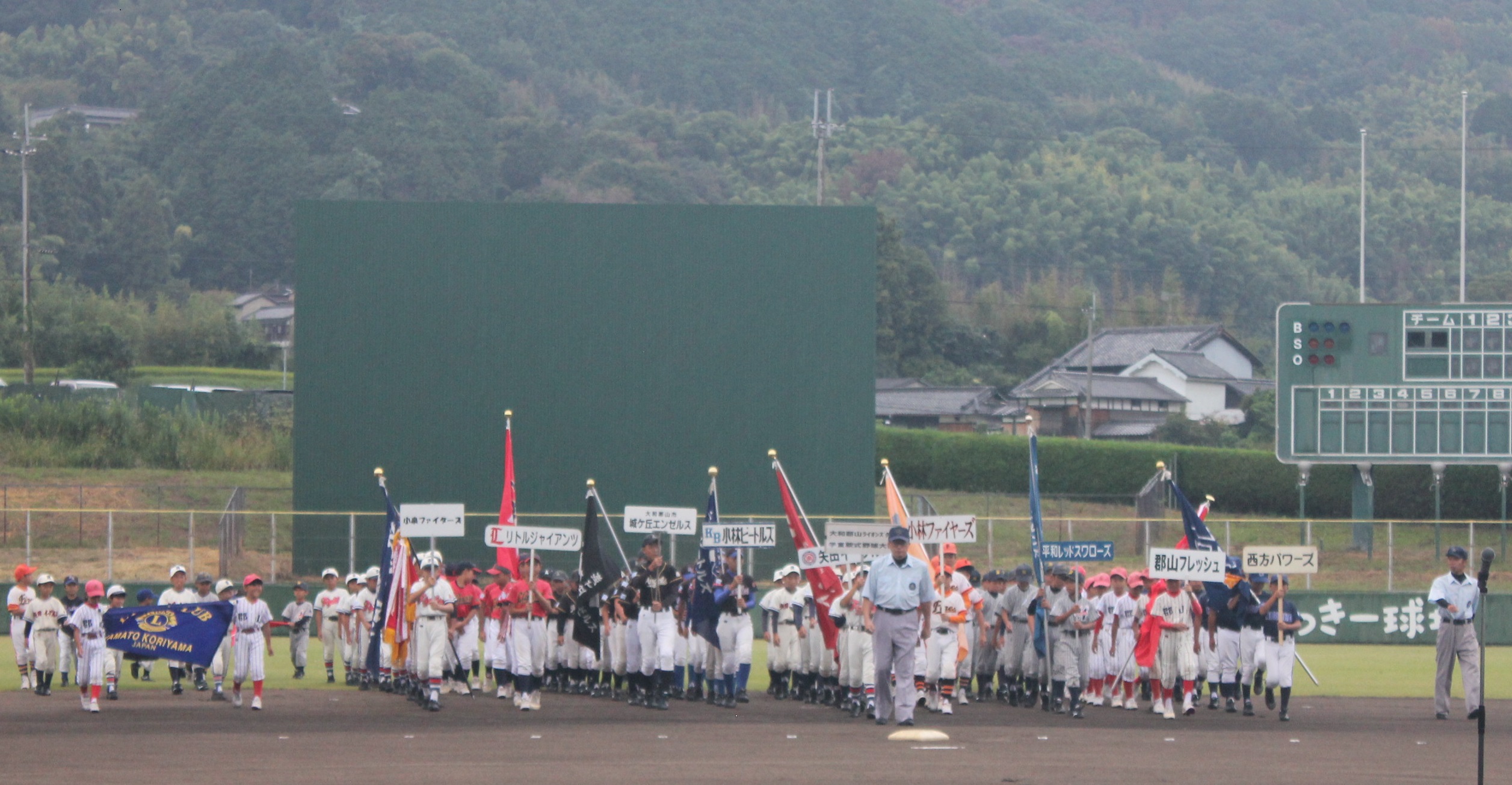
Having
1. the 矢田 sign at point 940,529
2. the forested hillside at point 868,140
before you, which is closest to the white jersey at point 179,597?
the 矢田 sign at point 940,529

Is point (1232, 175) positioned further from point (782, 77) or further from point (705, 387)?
point (705, 387)

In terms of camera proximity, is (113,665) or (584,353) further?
(584,353)

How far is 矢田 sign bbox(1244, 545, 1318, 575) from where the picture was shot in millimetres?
19750

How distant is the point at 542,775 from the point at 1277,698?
411 inches

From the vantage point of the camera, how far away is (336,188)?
94875mm

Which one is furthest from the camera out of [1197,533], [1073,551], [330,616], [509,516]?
[330,616]

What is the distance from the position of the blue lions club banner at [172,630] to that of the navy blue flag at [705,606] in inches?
188

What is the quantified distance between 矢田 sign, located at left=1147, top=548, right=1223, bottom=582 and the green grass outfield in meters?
3.39

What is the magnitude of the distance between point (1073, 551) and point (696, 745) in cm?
555

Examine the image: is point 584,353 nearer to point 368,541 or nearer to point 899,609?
point 368,541

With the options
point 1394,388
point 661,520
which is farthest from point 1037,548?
point 1394,388

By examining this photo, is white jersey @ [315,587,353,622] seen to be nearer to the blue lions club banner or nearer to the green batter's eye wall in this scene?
the blue lions club banner

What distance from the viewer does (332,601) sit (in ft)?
72.7

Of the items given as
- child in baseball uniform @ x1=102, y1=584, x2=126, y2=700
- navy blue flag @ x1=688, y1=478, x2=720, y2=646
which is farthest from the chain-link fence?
navy blue flag @ x1=688, y1=478, x2=720, y2=646
